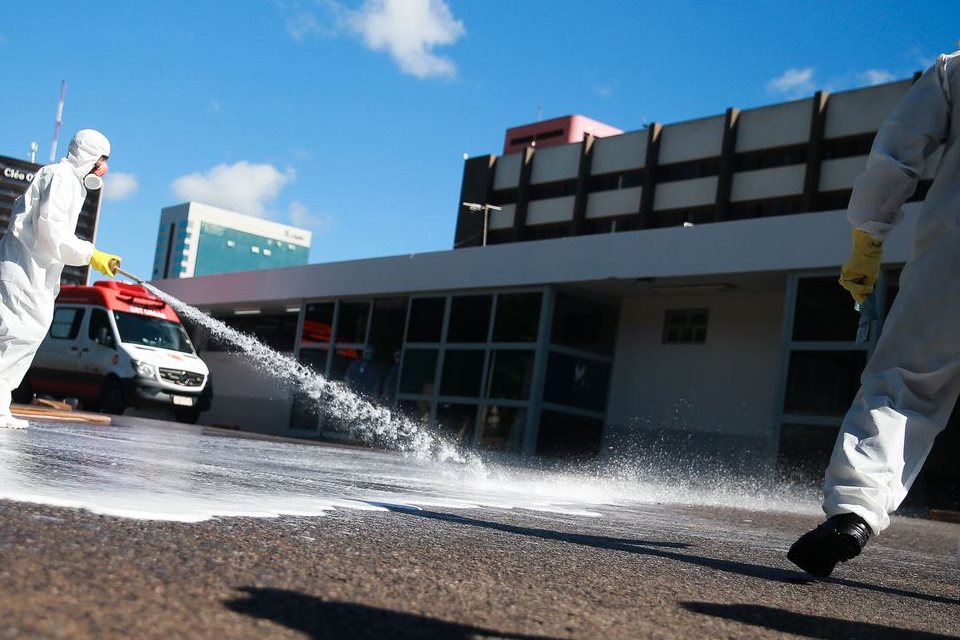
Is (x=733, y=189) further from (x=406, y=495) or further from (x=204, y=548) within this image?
(x=204, y=548)

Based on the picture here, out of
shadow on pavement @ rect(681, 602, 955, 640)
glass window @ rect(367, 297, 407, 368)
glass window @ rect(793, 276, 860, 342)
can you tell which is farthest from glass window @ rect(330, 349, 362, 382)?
shadow on pavement @ rect(681, 602, 955, 640)

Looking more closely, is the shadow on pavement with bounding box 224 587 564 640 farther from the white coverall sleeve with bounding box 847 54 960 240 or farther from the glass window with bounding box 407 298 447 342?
the glass window with bounding box 407 298 447 342

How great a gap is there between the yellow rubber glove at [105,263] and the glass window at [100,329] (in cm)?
1143

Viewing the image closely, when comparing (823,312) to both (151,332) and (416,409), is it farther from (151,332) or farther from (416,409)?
(151,332)

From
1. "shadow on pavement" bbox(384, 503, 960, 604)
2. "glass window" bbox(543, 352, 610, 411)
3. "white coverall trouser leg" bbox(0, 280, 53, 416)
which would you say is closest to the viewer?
"shadow on pavement" bbox(384, 503, 960, 604)

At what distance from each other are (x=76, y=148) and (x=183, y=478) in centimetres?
353

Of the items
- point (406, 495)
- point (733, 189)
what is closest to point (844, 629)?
point (406, 495)

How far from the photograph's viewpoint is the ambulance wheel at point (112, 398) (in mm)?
18094

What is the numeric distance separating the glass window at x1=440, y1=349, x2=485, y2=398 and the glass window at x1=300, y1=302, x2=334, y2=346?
15.9 feet

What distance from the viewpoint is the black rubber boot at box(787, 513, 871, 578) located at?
3.23 m

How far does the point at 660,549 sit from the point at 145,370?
1554 cm

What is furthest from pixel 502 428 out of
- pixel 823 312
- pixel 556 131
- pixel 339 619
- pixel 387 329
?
pixel 556 131

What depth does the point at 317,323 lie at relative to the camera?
2606cm

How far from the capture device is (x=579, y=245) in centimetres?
1953
